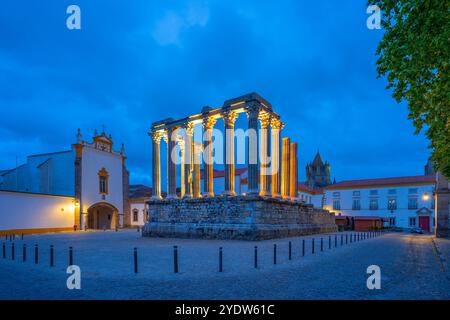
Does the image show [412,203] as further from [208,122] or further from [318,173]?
[318,173]

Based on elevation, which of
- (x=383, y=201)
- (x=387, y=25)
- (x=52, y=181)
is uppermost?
(x=387, y=25)

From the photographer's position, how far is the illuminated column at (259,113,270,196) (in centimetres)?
2319

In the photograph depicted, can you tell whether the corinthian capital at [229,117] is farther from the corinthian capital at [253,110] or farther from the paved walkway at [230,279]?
the paved walkway at [230,279]

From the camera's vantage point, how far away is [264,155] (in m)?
23.8

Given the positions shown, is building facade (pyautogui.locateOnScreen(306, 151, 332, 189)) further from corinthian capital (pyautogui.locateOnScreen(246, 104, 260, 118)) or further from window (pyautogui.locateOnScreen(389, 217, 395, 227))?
corinthian capital (pyautogui.locateOnScreen(246, 104, 260, 118))

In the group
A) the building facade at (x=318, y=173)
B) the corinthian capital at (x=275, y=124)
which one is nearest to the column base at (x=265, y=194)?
the corinthian capital at (x=275, y=124)

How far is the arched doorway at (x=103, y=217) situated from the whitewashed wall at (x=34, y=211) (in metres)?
5.68

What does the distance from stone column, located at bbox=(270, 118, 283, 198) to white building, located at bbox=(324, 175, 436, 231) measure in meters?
28.7
